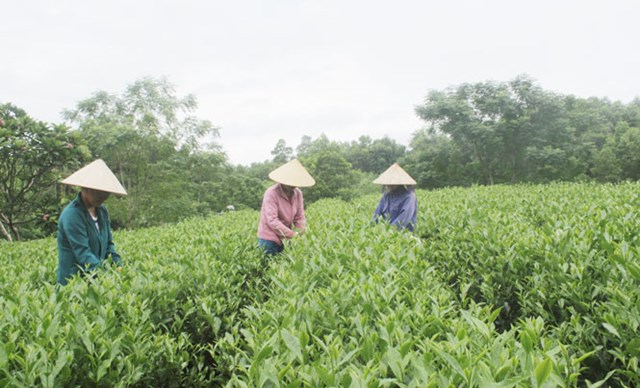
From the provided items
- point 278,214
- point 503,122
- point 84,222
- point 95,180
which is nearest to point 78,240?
point 84,222

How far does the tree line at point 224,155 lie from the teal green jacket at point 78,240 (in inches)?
176

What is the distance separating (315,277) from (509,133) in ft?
84.8

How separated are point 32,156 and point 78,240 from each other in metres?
5.10

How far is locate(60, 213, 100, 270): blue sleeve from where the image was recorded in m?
2.76

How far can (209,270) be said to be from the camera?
3.00 metres

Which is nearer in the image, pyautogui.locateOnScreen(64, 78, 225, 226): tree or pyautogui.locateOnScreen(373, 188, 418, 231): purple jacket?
pyautogui.locateOnScreen(373, 188, 418, 231): purple jacket

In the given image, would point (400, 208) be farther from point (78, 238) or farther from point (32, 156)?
point (32, 156)

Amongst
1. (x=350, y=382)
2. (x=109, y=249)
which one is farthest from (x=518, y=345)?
(x=109, y=249)

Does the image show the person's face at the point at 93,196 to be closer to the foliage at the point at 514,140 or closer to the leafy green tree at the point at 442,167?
the foliage at the point at 514,140

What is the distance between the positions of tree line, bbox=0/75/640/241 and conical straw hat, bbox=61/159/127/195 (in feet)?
14.7

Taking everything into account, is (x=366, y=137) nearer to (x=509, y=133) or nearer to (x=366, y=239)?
(x=509, y=133)

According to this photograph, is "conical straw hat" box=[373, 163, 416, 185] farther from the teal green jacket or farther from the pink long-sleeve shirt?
the teal green jacket

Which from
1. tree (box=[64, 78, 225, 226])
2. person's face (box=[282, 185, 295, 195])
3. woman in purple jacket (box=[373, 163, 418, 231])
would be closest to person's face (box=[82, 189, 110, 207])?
person's face (box=[282, 185, 295, 195])

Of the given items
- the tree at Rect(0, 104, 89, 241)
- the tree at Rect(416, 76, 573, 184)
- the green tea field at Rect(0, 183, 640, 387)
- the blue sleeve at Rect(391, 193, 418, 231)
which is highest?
the tree at Rect(416, 76, 573, 184)
